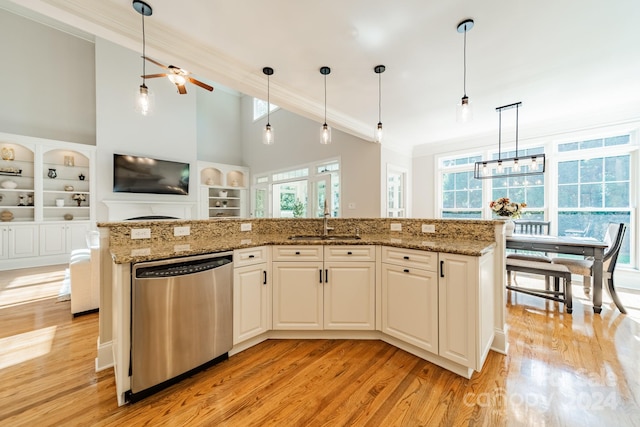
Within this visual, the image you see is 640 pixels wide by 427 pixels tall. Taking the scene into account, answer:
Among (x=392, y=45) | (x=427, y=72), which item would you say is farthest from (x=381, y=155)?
(x=392, y=45)

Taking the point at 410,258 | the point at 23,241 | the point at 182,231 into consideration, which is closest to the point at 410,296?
the point at 410,258

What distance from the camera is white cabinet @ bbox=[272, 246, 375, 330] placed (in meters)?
2.24

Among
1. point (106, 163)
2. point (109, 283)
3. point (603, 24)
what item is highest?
point (603, 24)

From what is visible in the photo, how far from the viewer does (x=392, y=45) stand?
233 centimetres

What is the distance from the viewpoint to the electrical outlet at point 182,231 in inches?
86.7

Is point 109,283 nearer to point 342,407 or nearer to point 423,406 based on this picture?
point 342,407

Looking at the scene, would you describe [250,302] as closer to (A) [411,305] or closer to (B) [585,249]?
(A) [411,305]

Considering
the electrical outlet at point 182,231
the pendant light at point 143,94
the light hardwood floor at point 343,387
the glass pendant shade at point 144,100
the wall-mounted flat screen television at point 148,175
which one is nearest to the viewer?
the light hardwood floor at point 343,387

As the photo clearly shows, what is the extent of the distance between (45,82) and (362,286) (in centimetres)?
802

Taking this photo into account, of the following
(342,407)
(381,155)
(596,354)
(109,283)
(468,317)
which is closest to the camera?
(342,407)

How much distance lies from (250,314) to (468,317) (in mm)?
1679

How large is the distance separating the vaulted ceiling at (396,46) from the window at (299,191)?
2.31 meters

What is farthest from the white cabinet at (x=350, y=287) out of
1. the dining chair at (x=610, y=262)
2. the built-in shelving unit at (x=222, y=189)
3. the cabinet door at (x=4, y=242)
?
the cabinet door at (x=4, y=242)

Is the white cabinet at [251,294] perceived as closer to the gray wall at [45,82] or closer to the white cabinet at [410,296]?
the white cabinet at [410,296]
